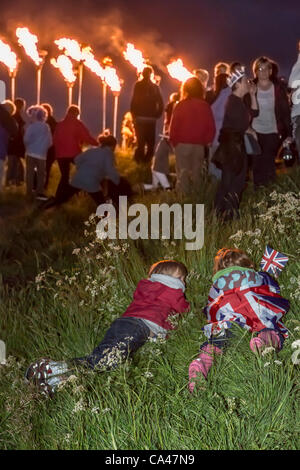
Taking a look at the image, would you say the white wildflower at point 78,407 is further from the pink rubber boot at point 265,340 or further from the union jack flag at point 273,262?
the union jack flag at point 273,262

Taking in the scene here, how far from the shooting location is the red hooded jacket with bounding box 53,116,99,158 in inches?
487

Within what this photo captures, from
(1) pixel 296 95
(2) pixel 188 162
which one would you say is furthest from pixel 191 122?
(1) pixel 296 95

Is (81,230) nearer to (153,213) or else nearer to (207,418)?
(153,213)

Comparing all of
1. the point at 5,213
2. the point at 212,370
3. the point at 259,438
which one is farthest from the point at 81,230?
the point at 259,438

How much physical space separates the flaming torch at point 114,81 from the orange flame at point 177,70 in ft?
20.9

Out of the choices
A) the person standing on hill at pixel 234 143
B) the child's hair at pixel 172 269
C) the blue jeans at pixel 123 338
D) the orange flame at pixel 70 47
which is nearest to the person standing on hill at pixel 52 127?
the person standing on hill at pixel 234 143

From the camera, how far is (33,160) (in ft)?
42.9

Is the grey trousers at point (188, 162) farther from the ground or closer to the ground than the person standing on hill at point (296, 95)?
closer to the ground

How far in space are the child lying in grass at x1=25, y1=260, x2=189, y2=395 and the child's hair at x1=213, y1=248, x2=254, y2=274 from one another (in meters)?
0.28

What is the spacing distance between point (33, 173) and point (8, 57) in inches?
300

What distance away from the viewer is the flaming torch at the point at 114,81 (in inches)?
833

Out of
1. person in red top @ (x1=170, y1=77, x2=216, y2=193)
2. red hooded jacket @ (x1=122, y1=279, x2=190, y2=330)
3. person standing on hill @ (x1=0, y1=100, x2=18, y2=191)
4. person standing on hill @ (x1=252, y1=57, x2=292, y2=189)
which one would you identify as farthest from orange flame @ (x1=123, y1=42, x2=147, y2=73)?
red hooded jacket @ (x1=122, y1=279, x2=190, y2=330)

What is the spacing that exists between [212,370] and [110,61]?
59.1 feet

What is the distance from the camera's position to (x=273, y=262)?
5270 mm
